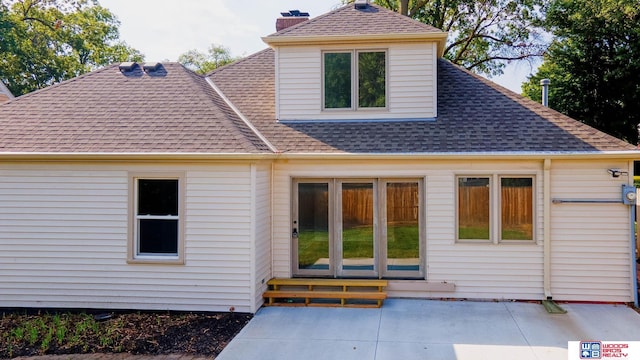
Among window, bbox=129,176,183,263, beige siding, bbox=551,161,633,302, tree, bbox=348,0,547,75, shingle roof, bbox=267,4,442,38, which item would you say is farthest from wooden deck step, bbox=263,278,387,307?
tree, bbox=348,0,547,75

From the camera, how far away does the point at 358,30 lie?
9.51m

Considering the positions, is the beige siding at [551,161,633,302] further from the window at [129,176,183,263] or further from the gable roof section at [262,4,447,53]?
the window at [129,176,183,263]

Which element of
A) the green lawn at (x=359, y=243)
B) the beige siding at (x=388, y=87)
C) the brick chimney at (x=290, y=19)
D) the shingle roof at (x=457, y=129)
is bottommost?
the green lawn at (x=359, y=243)

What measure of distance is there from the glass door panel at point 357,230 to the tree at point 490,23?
15517 millimetres

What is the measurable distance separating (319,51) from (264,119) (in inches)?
70.0

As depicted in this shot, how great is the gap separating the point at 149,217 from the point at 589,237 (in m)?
7.60

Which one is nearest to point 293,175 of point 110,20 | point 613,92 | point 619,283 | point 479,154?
point 479,154

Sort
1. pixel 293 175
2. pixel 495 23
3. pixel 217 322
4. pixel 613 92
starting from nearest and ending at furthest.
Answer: pixel 217 322 → pixel 293 175 → pixel 613 92 → pixel 495 23

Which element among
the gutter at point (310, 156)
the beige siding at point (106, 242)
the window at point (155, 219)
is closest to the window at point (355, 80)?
the gutter at point (310, 156)

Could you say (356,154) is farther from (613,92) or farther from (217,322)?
(613,92)

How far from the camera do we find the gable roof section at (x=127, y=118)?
26.2ft

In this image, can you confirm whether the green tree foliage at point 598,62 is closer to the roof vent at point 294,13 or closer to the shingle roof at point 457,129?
the shingle roof at point 457,129

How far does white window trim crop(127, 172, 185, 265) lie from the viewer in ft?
25.8

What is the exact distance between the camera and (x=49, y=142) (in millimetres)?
8141
